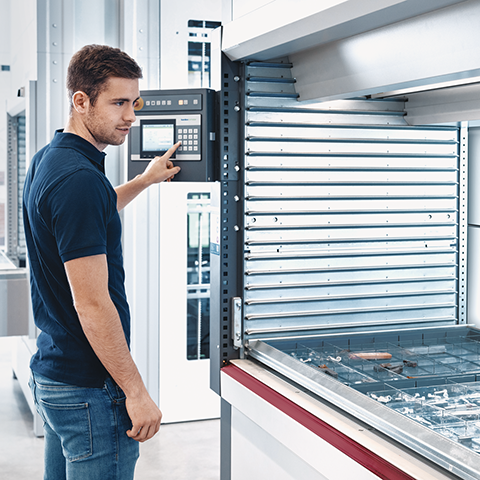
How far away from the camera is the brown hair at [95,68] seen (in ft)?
5.75

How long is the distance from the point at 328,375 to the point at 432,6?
1113mm

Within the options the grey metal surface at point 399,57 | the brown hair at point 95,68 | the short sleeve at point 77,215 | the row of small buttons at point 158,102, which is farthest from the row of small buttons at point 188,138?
the short sleeve at point 77,215

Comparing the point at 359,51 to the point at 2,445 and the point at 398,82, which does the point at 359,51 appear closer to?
the point at 398,82

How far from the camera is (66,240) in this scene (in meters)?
1.59

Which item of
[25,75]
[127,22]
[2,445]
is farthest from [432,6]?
[2,445]

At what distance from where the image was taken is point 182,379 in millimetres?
4234

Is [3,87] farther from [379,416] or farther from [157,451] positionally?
[379,416]

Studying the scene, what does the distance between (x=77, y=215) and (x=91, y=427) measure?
60 cm

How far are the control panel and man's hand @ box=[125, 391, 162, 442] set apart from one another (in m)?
0.92

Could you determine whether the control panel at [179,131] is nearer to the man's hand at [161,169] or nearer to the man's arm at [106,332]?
the man's hand at [161,169]

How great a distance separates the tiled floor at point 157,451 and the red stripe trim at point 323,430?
5.04ft

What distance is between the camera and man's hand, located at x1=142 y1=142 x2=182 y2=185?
235 centimetres

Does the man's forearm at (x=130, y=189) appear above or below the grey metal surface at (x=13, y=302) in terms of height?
above

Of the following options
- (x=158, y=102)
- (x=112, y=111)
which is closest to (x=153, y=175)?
(x=158, y=102)
